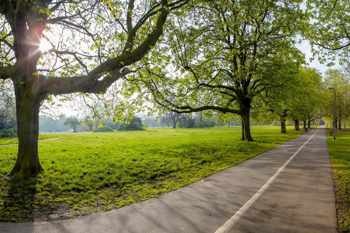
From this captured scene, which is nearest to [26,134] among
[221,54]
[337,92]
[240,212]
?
[240,212]

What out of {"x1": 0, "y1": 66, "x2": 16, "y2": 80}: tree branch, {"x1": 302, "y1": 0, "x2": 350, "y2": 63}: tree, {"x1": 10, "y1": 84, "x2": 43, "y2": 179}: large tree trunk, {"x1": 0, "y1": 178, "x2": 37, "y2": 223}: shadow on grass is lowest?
{"x1": 0, "y1": 178, "x2": 37, "y2": 223}: shadow on grass

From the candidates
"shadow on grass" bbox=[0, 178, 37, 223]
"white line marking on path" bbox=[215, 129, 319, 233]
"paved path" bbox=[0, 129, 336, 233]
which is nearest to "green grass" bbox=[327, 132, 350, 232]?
"paved path" bbox=[0, 129, 336, 233]

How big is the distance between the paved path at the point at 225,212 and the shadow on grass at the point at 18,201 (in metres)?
0.40

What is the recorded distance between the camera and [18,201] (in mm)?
5336

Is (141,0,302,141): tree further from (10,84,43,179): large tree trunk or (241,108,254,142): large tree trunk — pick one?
(10,84,43,179): large tree trunk

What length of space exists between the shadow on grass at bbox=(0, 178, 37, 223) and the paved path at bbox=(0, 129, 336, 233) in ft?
1.30

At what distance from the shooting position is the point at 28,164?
24.0 ft

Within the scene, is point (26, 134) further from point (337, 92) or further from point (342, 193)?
point (337, 92)

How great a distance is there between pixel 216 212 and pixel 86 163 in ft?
24.0

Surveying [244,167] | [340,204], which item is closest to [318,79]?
[244,167]

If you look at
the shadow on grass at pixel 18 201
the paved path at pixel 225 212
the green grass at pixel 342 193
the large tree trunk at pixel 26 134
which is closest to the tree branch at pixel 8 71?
the large tree trunk at pixel 26 134

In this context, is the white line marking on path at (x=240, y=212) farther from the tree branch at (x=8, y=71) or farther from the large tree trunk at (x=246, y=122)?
the large tree trunk at (x=246, y=122)

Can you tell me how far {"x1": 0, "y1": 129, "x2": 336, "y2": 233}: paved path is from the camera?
3904mm

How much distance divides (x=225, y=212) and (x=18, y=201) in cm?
530
